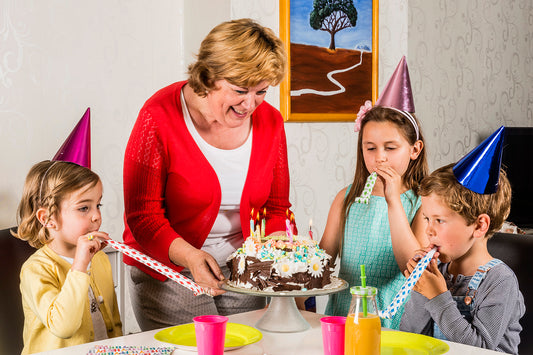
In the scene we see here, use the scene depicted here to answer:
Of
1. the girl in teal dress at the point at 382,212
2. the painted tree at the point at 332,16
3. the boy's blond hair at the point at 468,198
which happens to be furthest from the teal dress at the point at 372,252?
the painted tree at the point at 332,16

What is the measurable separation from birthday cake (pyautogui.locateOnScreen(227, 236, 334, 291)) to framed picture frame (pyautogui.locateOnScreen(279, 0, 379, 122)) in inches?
53.7

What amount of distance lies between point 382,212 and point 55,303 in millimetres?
988

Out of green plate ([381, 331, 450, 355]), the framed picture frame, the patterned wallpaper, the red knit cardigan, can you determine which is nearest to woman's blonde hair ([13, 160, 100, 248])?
the red knit cardigan

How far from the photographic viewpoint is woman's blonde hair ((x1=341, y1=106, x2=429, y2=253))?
2.02m

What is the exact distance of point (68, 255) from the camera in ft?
5.75

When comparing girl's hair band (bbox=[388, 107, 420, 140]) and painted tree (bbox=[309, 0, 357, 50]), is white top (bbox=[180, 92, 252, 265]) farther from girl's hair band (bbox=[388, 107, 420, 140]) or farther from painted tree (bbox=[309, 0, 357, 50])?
painted tree (bbox=[309, 0, 357, 50])

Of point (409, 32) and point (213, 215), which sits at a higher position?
point (409, 32)

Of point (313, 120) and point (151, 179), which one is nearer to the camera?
point (151, 179)

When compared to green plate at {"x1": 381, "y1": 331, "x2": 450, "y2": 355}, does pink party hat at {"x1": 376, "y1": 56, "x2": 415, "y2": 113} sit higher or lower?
higher

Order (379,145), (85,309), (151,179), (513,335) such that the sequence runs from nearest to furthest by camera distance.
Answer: (513,335), (85,309), (151,179), (379,145)

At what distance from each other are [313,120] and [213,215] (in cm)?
130

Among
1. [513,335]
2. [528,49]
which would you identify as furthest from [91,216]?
[528,49]

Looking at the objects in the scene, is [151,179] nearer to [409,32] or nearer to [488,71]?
[409,32]

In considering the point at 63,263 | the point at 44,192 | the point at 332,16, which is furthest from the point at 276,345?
the point at 332,16
